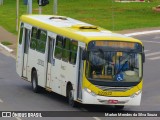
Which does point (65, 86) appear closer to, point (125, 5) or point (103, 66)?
point (103, 66)

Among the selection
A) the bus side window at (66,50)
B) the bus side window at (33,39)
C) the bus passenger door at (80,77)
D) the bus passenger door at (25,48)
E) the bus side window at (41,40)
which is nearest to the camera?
the bus passenger door at (80,77)

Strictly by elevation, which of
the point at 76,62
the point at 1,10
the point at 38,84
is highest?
the point at 76,62

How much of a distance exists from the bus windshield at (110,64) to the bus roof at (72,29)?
27 centimetres

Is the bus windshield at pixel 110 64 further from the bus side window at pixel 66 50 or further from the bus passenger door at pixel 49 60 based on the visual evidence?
the bus passenger door at pixel 49 60

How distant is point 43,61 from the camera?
28.4 m

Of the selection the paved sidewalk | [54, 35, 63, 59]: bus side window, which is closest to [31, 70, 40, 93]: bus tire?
[54, 35, 63, 59]: bus side window

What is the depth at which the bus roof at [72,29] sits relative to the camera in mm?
24828

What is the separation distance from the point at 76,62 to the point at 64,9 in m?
44.7

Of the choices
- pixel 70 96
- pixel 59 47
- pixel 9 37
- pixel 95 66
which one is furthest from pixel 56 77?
pixel 9 37

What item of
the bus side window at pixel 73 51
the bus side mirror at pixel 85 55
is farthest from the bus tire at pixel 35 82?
the bus side mirror at pixel 85 55

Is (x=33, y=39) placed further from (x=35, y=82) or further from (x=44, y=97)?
(x=44, y=97)

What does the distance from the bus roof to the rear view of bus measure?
251 mm

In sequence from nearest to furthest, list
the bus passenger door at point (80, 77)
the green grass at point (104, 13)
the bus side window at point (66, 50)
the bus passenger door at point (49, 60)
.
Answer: the bus passenger door at point (80, 77), the bus side window at point (66, 50), the bus passenger door at point (49, 60), the green grass at point (104, 13)

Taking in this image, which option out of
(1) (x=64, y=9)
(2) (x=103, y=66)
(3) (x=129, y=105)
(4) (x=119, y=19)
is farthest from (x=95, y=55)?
(1) (x=64, y=9)
